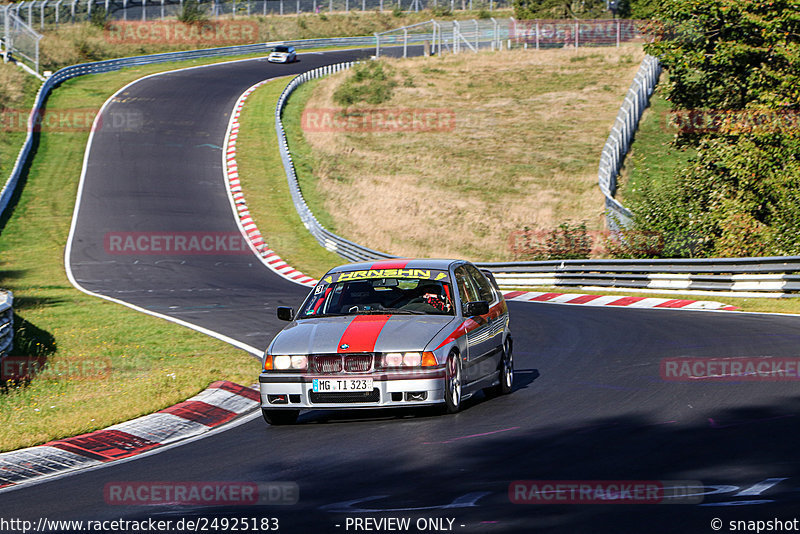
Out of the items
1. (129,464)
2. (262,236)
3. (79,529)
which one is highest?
(79,529)

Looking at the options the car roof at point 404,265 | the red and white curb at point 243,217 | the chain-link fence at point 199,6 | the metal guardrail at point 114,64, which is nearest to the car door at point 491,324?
the car roof at point 404,265

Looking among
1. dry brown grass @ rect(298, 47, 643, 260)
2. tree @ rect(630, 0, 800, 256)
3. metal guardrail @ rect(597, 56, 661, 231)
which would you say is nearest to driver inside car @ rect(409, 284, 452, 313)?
tree @ rect(630, 0, 800, 256)

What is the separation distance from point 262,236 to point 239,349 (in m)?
19.4

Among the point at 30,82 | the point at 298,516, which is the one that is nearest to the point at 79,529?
the point at 298,516

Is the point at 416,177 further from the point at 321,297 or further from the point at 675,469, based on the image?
the point at 675,469

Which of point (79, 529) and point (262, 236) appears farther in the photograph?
point (262, 236)

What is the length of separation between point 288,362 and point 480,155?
40.4 meters

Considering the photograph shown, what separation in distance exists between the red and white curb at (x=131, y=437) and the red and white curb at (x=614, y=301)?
1184cm

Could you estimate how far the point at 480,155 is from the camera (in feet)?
161

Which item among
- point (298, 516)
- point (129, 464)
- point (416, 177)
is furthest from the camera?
point (416, 177)

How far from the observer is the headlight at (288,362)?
952 centimetres

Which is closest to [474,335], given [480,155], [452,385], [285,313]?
[452,385]

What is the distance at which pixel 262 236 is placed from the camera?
3544cm

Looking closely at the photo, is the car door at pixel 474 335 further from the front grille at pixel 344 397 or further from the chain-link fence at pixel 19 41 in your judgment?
the chain-link fence at pixel 19 41
